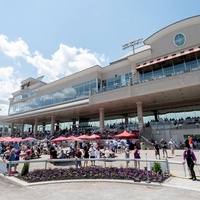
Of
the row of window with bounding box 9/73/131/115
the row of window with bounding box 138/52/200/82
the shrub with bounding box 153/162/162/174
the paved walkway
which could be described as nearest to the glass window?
the row of window with bounding box 138/52/200/82

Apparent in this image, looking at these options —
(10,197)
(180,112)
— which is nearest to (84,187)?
(10,197)

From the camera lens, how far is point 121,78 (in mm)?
31141

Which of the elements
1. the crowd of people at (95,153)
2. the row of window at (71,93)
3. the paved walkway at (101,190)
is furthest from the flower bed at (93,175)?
the row of window at (71,93)

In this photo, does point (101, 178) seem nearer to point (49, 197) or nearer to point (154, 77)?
point (49, 197)

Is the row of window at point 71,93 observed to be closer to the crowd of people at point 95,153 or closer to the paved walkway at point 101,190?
the crowd of people at point 95,153

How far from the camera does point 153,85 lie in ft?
74.6

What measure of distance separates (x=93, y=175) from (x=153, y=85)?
1670cm

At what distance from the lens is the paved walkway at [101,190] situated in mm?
6273

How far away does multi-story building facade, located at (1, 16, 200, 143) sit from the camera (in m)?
22.3

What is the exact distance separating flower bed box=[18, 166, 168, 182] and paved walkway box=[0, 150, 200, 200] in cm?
48

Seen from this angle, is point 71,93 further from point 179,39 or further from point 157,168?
point 157,168

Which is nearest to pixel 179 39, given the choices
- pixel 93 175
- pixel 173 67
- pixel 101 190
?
pixel 173 67

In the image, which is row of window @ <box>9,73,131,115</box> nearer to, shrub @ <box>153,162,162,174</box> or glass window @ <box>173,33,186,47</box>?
glass window @ <box>173,33,186,47</box>

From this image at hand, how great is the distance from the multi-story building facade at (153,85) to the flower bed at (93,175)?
50.4 feet
